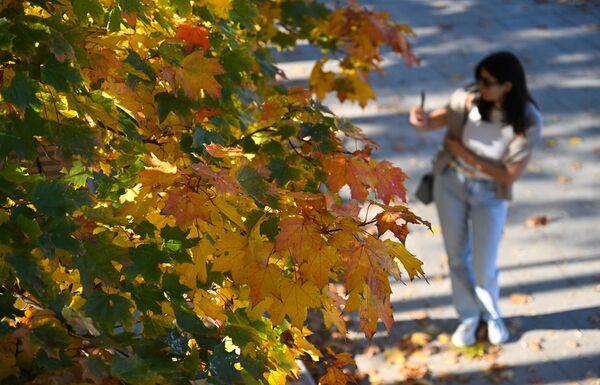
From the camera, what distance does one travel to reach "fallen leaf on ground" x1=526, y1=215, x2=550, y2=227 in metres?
6.70

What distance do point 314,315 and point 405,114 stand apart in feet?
9.88

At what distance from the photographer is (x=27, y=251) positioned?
2113 millimetres

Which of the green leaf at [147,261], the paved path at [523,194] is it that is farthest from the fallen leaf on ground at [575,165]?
the green leaf at [147,261]

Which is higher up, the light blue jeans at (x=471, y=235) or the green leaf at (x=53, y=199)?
the green leaf at (x=53, y=199)

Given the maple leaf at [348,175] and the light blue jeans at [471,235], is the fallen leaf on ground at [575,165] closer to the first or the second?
the light blue jeans at [471,235]

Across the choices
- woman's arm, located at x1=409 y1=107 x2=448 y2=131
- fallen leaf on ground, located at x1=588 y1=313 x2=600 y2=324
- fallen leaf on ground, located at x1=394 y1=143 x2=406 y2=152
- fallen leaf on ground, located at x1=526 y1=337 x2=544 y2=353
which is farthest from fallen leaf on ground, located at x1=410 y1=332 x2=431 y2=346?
fallen leaf on ground, located at x1=394 y1=143 x2=406 y2=152

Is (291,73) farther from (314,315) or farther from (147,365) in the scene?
(147,365)

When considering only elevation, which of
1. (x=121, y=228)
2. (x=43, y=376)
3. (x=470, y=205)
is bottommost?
(x=470, y=205)

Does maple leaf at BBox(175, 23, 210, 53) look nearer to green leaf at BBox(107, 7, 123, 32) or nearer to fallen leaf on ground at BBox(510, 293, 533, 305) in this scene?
green leaf at BBox(107, 7, 123, 32)

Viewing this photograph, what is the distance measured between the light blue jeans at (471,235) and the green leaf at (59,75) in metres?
3.08

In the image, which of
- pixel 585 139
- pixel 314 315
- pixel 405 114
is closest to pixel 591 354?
pixel 314 315

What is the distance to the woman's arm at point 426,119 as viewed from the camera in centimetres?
510

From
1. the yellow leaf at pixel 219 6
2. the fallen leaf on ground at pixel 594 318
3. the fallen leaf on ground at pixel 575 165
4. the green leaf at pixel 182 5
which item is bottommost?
the fallen leaf on ground at pixel 594 318

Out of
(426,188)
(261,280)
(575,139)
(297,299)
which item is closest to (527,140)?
(426,188)
